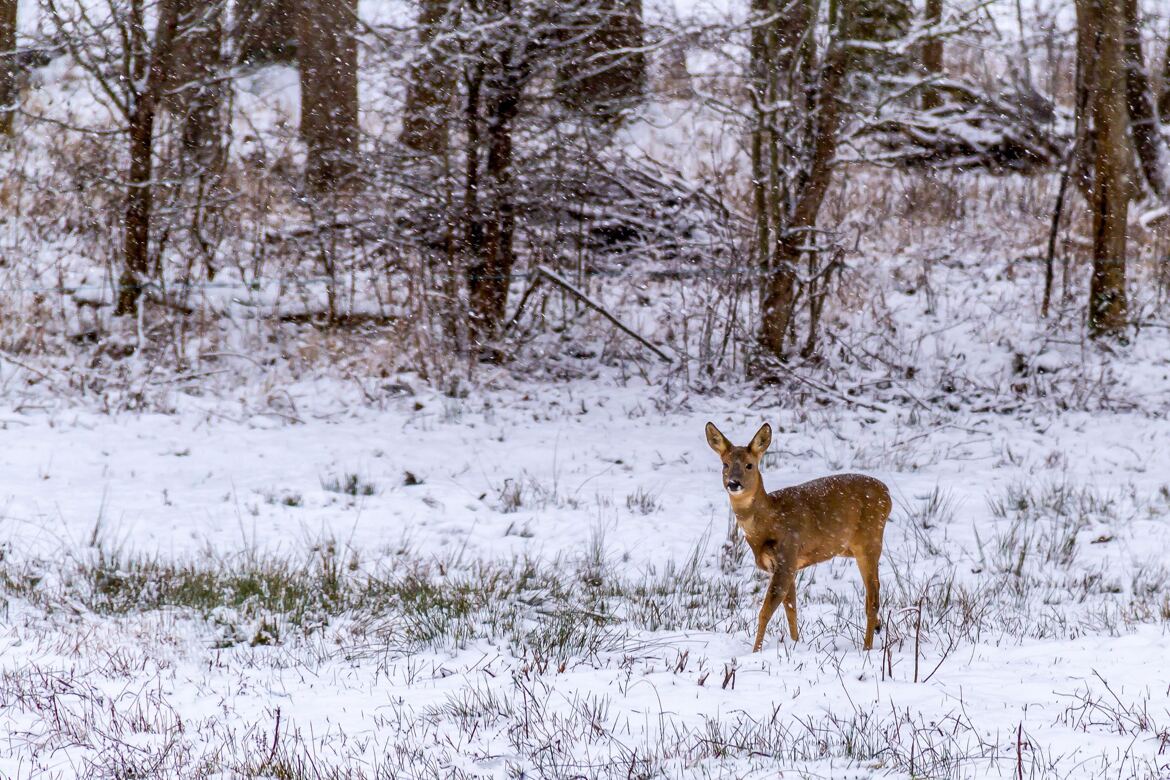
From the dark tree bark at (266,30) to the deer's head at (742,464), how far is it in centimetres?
1144

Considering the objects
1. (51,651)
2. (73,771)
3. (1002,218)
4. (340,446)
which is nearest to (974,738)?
(73,771)

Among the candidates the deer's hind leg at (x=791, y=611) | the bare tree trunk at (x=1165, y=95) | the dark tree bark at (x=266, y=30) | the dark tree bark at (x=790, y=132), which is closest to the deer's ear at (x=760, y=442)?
the deer's hind leg at (x=791, y=611)

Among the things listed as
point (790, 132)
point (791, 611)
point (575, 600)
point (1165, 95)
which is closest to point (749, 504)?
point (791, 611)

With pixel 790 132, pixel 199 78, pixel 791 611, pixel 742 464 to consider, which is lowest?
pixel 791 611

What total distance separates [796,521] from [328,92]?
11.9 meters

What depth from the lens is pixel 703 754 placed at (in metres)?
3.86

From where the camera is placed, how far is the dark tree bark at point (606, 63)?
12.7 meters

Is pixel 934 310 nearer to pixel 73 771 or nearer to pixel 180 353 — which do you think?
pixel 180 353

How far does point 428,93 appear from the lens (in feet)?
41.6

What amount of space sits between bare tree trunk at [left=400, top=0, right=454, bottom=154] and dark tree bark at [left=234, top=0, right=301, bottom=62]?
3.02 meters

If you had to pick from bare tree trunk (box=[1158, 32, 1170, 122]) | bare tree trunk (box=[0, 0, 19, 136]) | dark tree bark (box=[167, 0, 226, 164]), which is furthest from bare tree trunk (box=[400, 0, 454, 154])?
bare tree trunk (box=[1158, 32, 1170, 122])

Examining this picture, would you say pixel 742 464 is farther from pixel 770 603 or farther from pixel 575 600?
pixel 575 600

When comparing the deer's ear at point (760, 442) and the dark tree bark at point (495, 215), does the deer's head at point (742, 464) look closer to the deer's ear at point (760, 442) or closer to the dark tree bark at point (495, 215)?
the deer's ear at point (760, 442)

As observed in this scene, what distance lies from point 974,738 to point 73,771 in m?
3.28
